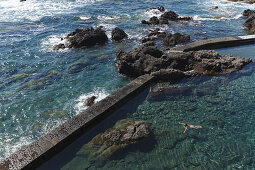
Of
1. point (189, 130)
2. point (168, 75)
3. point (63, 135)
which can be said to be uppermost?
point (168, 75)

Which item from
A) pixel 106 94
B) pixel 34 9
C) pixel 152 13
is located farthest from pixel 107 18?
pixel 106 94

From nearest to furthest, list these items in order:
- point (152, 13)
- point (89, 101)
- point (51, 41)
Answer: point (89, 101), point (51, 41), point (152, 13)

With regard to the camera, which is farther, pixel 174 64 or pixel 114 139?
pixel 174 64

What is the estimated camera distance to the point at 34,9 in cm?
3362

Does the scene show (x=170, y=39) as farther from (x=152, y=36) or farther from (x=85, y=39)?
(x=85, y=39)

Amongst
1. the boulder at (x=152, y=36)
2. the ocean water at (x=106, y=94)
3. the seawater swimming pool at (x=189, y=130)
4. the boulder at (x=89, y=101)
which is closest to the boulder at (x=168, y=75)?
the seawater swimming pool at (x=189, y=130)

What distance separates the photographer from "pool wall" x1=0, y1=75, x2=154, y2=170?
7.09 meters

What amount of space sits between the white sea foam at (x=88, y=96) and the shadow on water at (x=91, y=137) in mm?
1585

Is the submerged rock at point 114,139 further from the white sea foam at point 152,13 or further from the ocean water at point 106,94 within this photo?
the white sea foam at point 152,13

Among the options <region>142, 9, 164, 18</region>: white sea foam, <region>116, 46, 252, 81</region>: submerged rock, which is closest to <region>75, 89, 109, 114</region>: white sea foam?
<region>116, 46, 252, 81</region>: submerged rock

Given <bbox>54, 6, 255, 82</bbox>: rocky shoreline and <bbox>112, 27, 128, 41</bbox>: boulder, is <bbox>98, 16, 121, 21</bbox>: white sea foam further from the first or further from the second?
<bbox>54, 6, 255, 82</bbox>: rocky shoreline

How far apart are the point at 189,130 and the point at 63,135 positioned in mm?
5264

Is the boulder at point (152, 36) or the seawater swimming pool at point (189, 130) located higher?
the boulder at point (152, 36)

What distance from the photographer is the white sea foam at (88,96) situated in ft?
33.9
